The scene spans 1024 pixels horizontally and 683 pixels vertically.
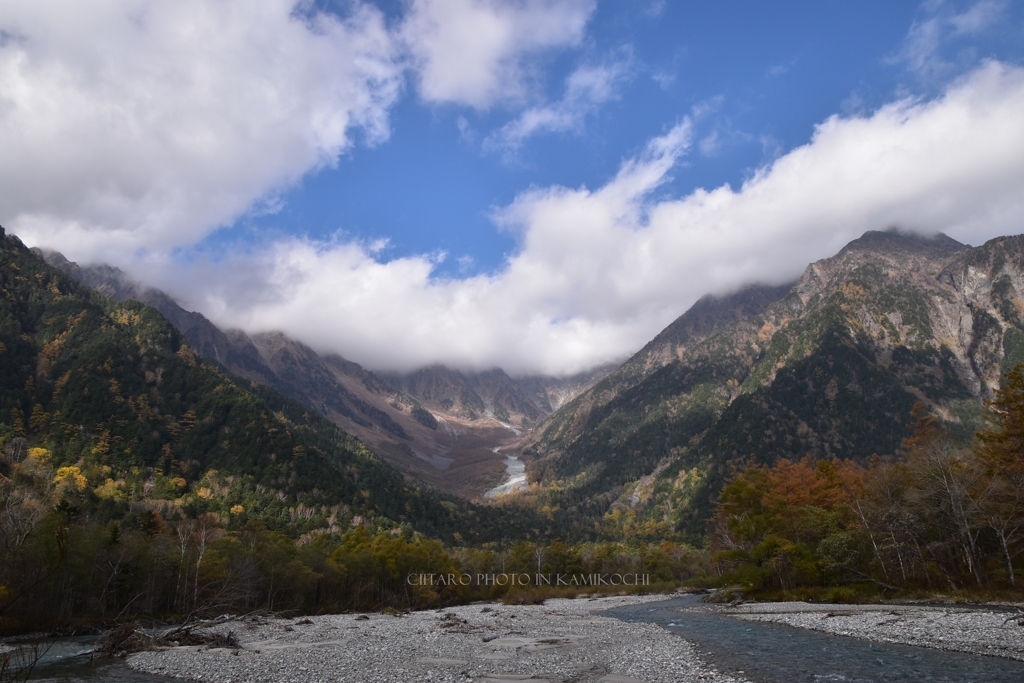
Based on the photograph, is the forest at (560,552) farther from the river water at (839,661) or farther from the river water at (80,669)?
the river water at (839,661)

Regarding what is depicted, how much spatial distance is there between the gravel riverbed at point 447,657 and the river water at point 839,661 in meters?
2.09

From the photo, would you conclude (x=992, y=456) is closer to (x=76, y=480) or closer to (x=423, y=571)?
(x=423, y=571)

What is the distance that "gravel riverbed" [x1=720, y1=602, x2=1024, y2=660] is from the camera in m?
29.6

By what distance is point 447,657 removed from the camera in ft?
117

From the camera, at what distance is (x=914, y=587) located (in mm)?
56281

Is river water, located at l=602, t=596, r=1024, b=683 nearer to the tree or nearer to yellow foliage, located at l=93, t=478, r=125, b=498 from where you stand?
the tree

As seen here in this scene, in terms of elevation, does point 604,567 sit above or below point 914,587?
below

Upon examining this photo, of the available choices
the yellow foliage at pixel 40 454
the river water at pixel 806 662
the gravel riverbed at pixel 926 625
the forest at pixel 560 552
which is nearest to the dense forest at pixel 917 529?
the forest at pixel 560 552

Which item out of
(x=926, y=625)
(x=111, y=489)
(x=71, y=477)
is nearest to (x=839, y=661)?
(x=926, y=625)

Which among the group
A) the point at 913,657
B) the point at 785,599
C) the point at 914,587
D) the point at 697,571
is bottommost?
the point at 697,571

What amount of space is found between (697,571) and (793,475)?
63.4 metres

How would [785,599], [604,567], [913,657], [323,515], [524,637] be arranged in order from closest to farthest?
[913,657] < [524,637] < [785,599] < [604,567] < [323,515]

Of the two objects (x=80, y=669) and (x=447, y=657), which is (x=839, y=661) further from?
(x=80, y=669)

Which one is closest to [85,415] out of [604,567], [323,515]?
[323,515]
